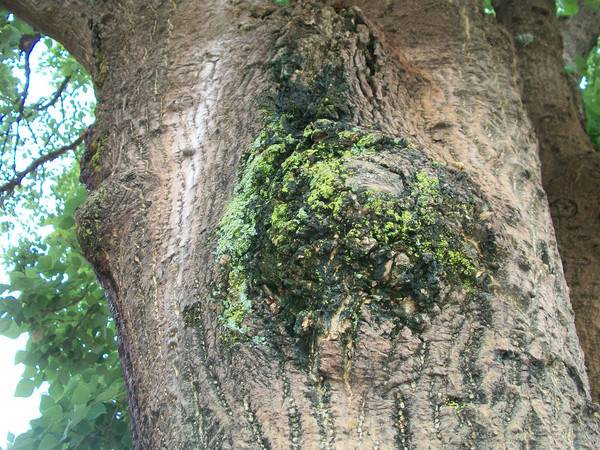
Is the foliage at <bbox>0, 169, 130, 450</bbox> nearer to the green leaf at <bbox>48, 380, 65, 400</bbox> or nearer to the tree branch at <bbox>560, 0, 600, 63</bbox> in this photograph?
the green leaf at <bbox>48, 380, 65, 400</bbox>

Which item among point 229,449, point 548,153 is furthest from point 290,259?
point 548,153

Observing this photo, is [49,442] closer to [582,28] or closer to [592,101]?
[592,101]

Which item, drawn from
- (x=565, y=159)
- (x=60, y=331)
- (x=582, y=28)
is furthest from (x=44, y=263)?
(x=582, y=28)

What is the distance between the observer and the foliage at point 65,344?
11.9ft

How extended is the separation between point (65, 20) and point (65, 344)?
6.17 ft

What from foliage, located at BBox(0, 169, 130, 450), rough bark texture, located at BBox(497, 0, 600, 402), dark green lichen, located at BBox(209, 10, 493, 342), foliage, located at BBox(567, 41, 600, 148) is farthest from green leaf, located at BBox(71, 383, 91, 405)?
foliage, located at BBox(567, 41, 600, 148)

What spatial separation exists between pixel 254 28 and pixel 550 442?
1624mm

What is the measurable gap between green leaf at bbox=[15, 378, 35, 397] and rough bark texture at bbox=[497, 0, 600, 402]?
2.80m

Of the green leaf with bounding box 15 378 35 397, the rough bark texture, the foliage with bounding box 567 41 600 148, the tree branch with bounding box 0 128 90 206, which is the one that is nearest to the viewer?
the rough bark texture

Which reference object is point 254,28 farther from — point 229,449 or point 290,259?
point 229,449

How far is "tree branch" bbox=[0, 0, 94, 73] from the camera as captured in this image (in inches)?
115

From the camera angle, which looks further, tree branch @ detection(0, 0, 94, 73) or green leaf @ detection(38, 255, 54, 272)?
green leaf @ detection(38, 255, 54, 272)

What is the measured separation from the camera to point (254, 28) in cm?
253

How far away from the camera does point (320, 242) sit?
1.71 m
